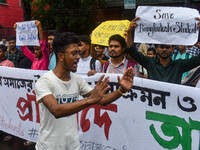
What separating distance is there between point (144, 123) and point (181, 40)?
1141 millimetres

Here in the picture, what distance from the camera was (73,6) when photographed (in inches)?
671

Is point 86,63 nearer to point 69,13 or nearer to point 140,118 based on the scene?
point 140,118

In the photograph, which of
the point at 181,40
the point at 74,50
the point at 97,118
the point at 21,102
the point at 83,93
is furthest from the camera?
the point at 21,102

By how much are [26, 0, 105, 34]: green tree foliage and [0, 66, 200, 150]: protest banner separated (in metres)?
12.3

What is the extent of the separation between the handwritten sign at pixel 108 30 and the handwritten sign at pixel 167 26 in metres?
1.00

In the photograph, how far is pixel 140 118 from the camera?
3.43 metres

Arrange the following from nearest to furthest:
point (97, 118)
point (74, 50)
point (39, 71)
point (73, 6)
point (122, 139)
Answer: point (74, 50)
point (122, 139)
point (97, 118)
point (39, 71)
point (73, 6)

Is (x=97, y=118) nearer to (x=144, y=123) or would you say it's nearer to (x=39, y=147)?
(x=144, y=123)

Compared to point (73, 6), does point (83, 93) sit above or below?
below

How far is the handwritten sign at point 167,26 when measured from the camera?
333cm

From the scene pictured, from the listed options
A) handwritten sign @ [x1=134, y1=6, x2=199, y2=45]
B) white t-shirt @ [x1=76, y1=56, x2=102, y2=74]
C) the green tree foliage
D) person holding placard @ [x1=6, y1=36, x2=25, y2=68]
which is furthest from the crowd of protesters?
the green tree foliage

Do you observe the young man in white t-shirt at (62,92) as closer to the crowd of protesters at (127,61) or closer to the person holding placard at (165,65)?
the crowd of protesters at (127,61)

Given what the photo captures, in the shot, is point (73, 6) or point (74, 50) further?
point (73, 6)

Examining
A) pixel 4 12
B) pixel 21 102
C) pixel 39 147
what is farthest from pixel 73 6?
pixel 39 147
